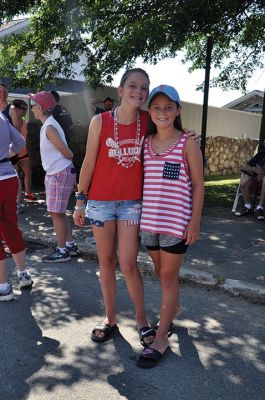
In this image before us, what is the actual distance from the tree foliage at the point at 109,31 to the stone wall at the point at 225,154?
4.61 meters

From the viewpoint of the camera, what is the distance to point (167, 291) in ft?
10.3

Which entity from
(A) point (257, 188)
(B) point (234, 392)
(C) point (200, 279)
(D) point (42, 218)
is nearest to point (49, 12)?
(D) point (42, 218)

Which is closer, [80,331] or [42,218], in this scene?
[80,331]

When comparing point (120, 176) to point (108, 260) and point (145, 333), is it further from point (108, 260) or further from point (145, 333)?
point (145, 333)

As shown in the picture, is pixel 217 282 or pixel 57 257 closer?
pixel 217 282

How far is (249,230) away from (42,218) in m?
3.24

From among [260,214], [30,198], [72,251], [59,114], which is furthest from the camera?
[30,198]

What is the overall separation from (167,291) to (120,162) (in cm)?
95

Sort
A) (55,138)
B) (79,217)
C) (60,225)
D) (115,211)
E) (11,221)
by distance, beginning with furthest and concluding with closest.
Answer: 1. (60,225)
2. (55,138)
3. (11,221)
4. (79,217)
5. (115,211)

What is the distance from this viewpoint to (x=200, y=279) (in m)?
4.62

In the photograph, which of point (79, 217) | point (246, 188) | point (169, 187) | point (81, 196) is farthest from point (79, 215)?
point (246, 188)

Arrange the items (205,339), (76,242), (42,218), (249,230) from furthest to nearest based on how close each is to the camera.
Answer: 1. (42,218)
2. (249,230)
3. (76,242)
4. (205,339)

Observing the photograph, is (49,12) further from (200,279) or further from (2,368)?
(2,368)

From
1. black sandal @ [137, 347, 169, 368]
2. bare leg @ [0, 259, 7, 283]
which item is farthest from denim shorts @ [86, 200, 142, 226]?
bare leg @ [0, 259, 7, 283]
